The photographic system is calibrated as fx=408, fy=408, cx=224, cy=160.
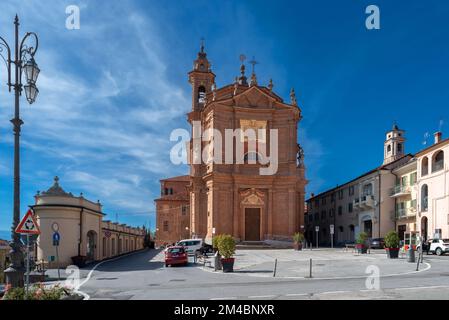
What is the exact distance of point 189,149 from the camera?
62.4 meters

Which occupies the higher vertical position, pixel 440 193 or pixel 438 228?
pixel 440 193

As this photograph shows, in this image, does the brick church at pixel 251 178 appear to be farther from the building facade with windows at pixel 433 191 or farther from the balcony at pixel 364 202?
the building facade with windows at pixel 433 191

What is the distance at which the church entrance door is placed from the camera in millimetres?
52188

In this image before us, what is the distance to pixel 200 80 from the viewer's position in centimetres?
6278

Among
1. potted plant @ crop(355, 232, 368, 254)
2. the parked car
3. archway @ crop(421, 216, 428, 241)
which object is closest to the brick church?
the parked car

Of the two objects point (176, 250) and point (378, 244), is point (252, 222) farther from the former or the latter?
point (176, 250)

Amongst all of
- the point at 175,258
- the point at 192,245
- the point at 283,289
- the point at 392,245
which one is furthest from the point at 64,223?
the point at 392,245

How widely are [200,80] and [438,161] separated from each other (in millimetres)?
35405

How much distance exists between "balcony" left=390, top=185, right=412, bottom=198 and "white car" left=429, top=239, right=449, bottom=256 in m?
12.1

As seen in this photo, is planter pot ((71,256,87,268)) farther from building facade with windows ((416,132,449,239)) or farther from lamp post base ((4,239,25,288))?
building facade with windows ((416,132,449,239))

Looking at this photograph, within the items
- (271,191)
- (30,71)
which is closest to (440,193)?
(271,191)

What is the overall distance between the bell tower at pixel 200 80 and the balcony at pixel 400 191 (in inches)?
1143

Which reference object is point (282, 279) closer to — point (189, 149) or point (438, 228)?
point (438, 228)

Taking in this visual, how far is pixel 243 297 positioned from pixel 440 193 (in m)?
34.5
